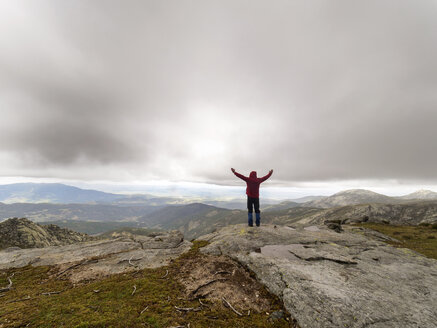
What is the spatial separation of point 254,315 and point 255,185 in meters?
13.2

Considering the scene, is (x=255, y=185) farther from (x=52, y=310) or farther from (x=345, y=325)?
(x=52, y=310)

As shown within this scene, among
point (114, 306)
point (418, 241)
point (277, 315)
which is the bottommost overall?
point (418, 241)

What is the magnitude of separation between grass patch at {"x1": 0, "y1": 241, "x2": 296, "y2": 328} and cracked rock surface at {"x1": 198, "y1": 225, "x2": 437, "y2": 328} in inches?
56.8

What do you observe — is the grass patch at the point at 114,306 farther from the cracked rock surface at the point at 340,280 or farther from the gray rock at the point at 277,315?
the cracked rock surface at the point at 340,280

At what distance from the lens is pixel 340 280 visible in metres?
10.4

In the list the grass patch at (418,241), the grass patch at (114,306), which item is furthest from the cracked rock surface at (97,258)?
the grass patch at (418,241)

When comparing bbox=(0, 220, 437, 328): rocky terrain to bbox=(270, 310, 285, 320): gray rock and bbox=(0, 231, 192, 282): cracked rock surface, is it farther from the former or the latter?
bbox=(270, 310, 285, 320): gray rock

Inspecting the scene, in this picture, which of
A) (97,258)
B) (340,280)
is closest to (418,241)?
(340,280)

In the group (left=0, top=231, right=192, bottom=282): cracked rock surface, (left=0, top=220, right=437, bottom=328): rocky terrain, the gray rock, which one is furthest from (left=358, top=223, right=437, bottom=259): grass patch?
(left=0, top=231, right=192, bottom=282): cracked rock surface

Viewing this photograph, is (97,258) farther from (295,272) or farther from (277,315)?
(295,272)

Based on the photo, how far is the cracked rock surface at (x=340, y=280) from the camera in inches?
302

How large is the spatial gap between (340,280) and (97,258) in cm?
1870

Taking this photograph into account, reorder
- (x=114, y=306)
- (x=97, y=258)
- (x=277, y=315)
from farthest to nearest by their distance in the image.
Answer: (x=97, y=258)
(x=114, y=306)
(x=277, y=315)

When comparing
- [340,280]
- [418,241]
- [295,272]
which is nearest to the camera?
[340,280]
